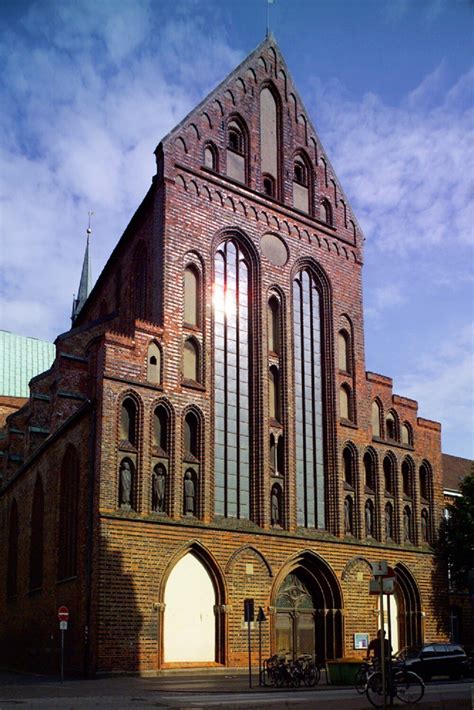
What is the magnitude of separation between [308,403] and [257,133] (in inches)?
436

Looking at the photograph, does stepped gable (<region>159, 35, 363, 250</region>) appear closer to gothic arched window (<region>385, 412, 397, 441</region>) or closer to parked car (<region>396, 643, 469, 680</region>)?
gothic arched window (<region>385, 412, 397, 441</region>)

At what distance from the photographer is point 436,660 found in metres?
28.5

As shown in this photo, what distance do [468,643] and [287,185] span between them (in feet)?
70.1

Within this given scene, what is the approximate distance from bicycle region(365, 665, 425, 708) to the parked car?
11406 mm

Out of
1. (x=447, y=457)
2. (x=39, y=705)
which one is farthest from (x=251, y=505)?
(x=447, y=457)

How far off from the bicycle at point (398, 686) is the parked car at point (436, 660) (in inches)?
449

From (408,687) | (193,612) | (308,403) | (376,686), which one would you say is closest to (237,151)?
(308,403)

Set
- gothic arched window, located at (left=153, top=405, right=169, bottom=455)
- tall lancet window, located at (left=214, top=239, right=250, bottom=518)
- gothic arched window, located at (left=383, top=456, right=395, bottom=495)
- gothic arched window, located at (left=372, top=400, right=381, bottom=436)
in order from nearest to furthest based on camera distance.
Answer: gothic arched window, located at (left=153, top=405, right=169, bottom=455) < tall lancet window, located at (left=214, top=239, right=250, bottom=518) < gothic arched window, located at (left=383, top=456, right=395, bottom=495) < gothic arched window, located at (left=372, top=400, right=381, bottom=436)

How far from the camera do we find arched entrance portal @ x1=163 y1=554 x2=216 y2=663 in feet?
92.3

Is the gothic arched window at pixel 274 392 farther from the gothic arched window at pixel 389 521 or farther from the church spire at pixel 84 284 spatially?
the church spire at pixel 84 284

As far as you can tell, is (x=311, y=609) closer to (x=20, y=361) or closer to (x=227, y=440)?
(x=227, y=440)

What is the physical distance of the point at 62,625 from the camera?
26266 millimetres

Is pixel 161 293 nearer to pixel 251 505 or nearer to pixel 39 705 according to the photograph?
pixel 251 505

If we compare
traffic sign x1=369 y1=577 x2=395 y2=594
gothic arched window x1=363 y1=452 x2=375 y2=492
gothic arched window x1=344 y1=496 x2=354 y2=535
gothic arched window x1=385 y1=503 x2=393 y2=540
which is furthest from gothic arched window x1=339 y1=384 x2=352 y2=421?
traffic sign x1=369 y1=577 x2=395 y2=594
